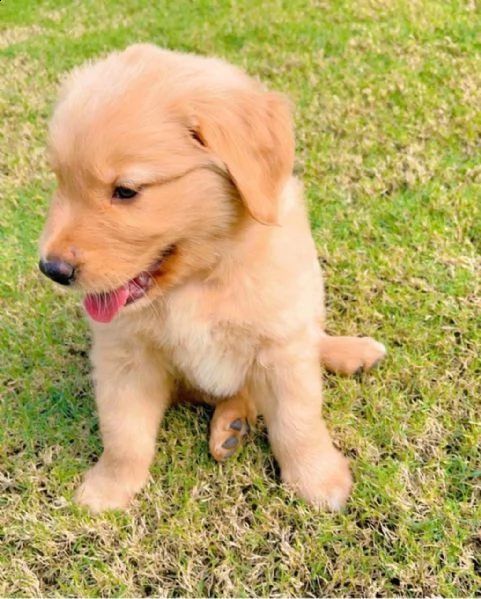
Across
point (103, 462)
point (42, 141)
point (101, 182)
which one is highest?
point (101, 182)

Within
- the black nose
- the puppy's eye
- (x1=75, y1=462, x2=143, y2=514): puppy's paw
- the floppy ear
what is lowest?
(x1=75, y1=462, x2=143, y2=514): puppy's paw

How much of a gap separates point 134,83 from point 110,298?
0.60 metres

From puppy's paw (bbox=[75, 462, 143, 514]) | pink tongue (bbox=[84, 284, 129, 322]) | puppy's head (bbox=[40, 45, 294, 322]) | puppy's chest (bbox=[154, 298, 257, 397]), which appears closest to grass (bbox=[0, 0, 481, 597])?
puppy's paw (bbox=[75, 462, 143, 514])

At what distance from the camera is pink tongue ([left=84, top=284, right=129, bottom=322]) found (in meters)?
2.03

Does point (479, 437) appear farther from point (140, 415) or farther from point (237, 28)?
point (237, 28)

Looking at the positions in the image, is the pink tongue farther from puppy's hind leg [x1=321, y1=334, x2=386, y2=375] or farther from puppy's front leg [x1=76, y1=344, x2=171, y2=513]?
puppy's hind leg [x1=321, y1=334, x2=386, y2=375]

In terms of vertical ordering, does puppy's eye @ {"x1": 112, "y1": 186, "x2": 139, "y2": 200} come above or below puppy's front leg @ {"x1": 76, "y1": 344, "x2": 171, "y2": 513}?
above

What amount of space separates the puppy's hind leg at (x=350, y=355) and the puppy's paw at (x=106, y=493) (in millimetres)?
905

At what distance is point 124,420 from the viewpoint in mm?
2439

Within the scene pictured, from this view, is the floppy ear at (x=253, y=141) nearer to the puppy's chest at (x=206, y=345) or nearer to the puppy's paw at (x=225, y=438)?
the puppy's chest at (x=206, y=345)

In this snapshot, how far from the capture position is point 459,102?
4598mm

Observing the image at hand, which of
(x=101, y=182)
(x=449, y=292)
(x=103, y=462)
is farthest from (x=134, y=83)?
(x=449, y=292)

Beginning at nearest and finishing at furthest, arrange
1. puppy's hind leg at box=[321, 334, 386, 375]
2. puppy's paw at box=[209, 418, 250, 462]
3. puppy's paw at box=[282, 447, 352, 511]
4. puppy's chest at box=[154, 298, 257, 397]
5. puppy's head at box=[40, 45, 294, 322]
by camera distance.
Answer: puppy's head at box=[40, 45, 294, 322]
puppy's chest at box=[154, 298, 257, 397]
puppy's paw at box=[282, 447, 352, 511]
puppy's paw at box=[209, 418, 250, 462]
puppy's hind leg at box=[321, 334, 386, 375]

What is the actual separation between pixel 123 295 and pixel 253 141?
56 centimetres
